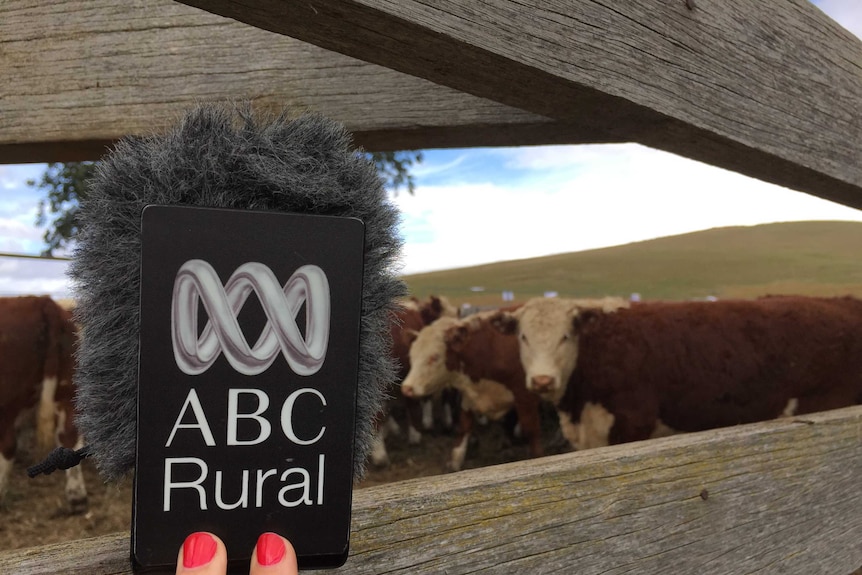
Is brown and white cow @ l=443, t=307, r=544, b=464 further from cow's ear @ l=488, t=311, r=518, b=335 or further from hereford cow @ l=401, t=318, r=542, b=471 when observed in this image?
cow's ear @ l=488, t=311, r=518, b=335

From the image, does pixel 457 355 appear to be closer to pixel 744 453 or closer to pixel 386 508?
pixel 744 453

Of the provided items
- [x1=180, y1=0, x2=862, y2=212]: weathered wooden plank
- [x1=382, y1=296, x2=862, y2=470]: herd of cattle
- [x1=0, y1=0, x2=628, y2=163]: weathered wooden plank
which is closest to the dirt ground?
[x1=382, y1=296, x2=862, y2=470]: herd of cattle

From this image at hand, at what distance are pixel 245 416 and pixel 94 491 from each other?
4572mm

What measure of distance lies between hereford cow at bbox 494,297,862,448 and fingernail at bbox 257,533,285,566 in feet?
9.79

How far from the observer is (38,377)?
3893 millimetres

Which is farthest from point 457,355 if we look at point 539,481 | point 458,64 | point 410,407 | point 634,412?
point 458,64

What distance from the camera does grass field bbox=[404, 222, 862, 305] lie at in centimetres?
298

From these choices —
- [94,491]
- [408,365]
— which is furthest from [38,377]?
[408,365]

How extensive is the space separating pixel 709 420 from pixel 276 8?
359 centimetres

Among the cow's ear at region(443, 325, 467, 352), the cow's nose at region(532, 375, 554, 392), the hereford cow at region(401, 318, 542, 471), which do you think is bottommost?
the hereford cow at region(401, 318, 542, 471)

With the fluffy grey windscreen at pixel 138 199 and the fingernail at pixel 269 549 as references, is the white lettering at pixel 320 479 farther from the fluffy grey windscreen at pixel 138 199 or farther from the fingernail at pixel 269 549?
the fluffy grey windscreen at pixel 138 199

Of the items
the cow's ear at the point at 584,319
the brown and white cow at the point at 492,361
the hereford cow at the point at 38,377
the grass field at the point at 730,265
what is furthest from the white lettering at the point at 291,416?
the brown and white cow at the point at 492,361

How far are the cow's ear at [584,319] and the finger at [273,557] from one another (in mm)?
3317

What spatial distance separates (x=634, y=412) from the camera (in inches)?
134
